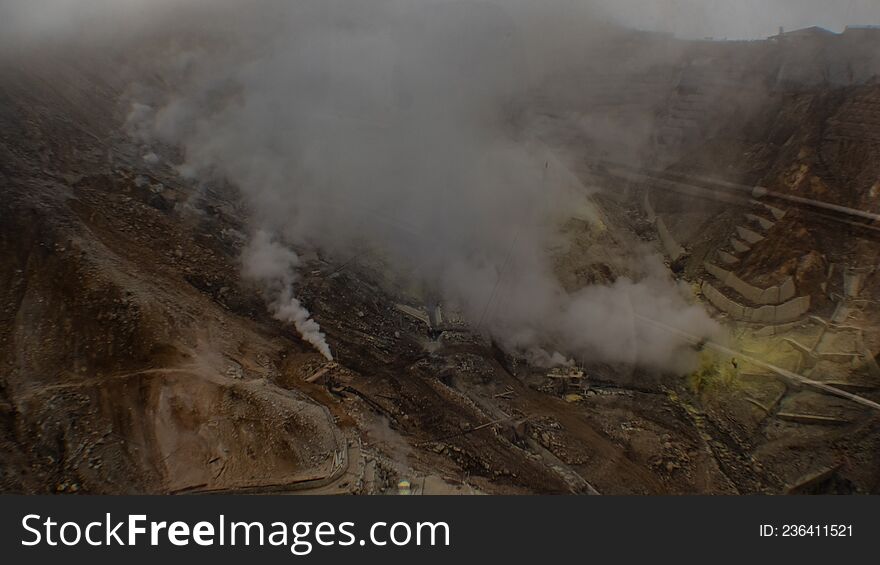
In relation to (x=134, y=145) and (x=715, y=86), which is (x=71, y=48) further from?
(x=715, y=86)

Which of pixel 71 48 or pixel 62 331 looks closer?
pixel 62 331

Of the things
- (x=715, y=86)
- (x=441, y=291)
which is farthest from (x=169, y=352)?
(x=715, y=86)

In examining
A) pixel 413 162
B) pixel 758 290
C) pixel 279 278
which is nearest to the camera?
pixel 279 278

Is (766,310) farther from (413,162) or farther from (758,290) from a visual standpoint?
(413,162)

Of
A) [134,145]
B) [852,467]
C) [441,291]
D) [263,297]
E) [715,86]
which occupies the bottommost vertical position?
[852,467]

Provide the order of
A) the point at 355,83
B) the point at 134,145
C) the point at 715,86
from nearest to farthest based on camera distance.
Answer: the point at 134,145 < the point at 715,86 < the point at 355,83

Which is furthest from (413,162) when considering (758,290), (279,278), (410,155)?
(758,290)

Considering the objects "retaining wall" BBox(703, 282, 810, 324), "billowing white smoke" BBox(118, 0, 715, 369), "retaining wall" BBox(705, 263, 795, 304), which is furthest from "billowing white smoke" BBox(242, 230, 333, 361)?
"retaining wall" BBox(705, 263, 795, 304)
